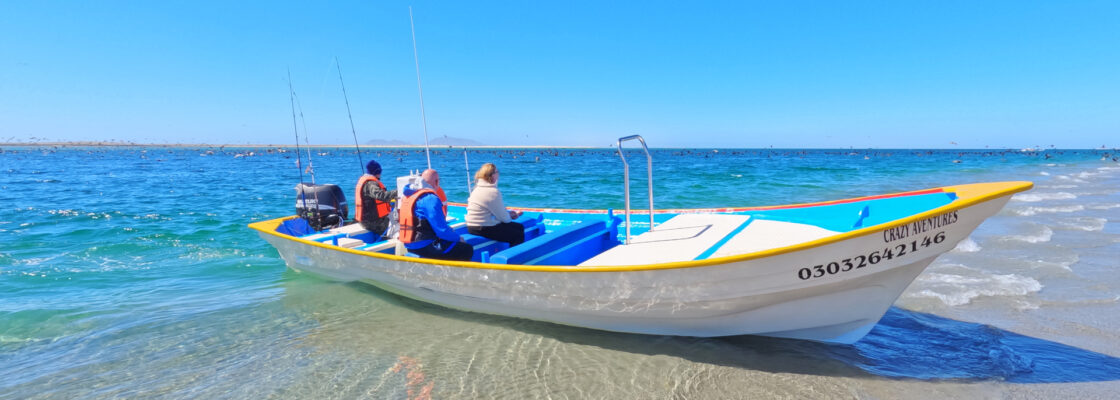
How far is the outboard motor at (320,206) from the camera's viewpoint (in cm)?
811

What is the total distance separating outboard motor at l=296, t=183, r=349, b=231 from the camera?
8.11 m

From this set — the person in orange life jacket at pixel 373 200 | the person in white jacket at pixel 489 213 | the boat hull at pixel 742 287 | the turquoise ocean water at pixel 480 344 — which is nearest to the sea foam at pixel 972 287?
the turquoise ocean water at pixel 480 344

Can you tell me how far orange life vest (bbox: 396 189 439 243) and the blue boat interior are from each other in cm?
26

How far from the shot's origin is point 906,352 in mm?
4516

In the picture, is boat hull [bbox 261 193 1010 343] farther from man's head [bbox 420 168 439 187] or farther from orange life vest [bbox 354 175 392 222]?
orange life vest [bbox 354 175 392 222]

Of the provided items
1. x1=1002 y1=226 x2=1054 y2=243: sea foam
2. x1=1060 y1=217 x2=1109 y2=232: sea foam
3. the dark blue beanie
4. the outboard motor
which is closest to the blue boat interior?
the dark blue beanie

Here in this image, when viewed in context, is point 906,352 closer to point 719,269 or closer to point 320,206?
point 719,269

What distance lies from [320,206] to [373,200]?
5.88 feet

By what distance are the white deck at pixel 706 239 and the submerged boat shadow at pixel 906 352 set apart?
882 mm

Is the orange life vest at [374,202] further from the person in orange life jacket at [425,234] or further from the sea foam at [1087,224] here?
the sea foam at [1087,224]

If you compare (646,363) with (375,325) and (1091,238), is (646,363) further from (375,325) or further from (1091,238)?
(1091,238)

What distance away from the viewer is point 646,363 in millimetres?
4457

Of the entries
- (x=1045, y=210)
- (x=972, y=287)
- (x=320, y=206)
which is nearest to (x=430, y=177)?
(x=320, y=206)

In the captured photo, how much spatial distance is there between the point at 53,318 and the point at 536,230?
602 cm
